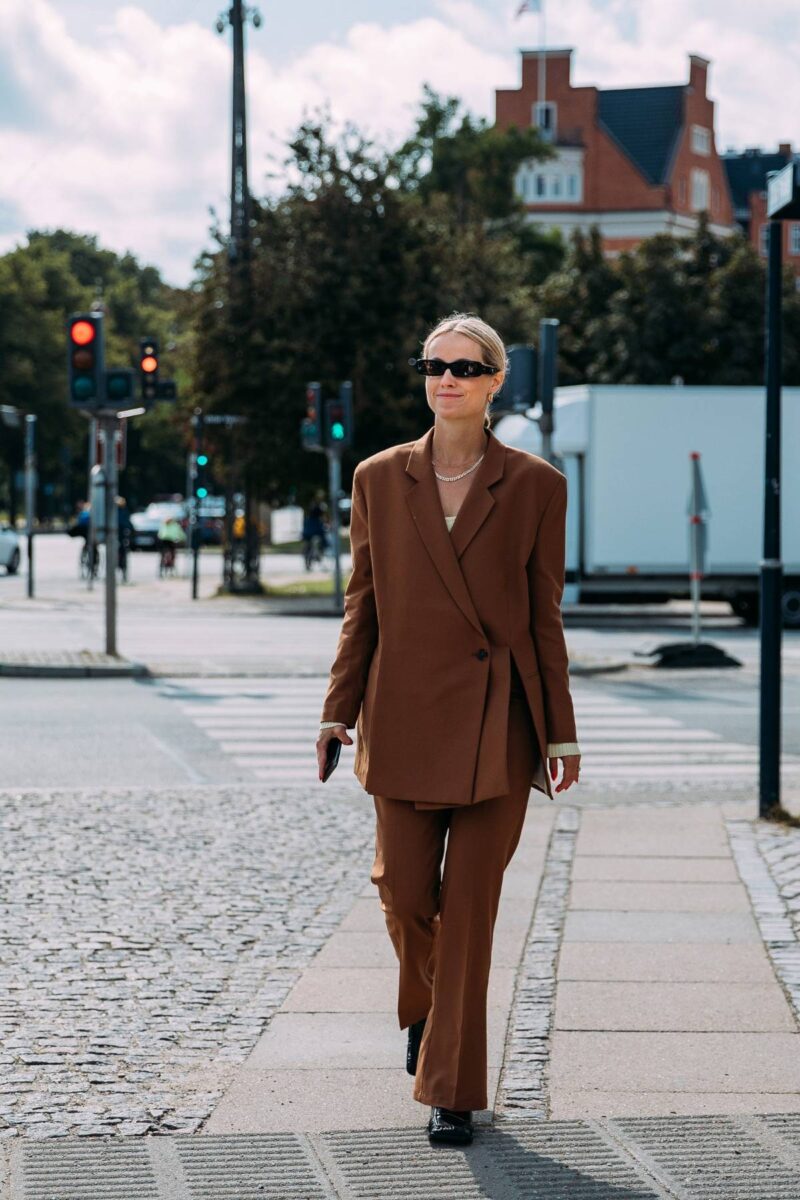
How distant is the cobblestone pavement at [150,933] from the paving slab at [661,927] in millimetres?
921

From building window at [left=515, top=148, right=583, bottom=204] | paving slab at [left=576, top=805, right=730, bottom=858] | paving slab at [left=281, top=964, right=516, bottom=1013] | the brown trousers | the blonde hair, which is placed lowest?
paving slab at [left=576, top=805, right=730, bottom=858]

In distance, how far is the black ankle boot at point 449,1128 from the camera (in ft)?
14.1

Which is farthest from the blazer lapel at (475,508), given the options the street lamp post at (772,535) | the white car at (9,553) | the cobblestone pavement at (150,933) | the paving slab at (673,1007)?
the white car at (9,553)

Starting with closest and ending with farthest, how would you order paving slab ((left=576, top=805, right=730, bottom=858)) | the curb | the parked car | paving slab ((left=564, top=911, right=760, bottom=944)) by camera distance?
paving slab ((left=564, top=911, right=760, bottom=944))
paving slab ((left=576, top=805, right=730, bottom=858))
the curb
the parked car

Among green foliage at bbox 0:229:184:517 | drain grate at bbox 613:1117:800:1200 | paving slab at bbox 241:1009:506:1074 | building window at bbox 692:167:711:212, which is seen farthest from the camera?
building window at bbox 692:167:711:212

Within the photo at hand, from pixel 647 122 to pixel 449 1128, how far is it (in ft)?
283

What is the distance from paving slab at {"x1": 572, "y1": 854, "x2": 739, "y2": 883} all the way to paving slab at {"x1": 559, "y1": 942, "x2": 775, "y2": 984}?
4.29 feet

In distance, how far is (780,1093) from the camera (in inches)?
184

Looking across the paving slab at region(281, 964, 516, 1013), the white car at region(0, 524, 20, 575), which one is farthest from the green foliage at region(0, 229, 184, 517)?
the paving slab at region(281, 964, 516, 1013)

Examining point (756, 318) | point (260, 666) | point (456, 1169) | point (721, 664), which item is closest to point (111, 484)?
point (260, 666)

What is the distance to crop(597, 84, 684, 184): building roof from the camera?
8581 cm

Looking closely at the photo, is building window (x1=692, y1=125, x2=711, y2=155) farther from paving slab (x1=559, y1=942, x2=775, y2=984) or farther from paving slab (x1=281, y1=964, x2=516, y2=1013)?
paving slab (x1=281, y1=964, x2=516, y2=1013)

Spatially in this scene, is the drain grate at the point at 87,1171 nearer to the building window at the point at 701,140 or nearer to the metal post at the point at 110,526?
the metal post at the point at 110,526

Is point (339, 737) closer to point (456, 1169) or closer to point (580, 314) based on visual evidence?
point (456, 1169)
